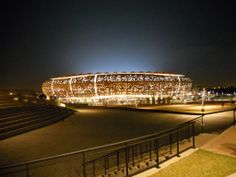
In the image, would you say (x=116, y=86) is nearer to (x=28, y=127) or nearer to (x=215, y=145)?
(x=28, y=127)

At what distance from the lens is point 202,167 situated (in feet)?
19.9

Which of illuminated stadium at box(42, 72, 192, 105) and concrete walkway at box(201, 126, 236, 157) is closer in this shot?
concrete walkway at box(201, 126, 236, 157)

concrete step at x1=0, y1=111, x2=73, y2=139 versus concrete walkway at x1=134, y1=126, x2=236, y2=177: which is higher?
concrete walkway at x1=134, y1=126, x2=236, y2=177

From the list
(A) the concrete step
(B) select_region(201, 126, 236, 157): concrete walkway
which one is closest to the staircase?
(A) the concrete step

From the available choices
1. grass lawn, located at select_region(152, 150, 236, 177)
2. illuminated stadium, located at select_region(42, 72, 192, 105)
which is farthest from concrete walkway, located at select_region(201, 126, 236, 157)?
illuminated stadium, located at select_region(42, 72, 192, 105)

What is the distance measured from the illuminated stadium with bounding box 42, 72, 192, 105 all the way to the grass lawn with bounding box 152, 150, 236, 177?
243ft

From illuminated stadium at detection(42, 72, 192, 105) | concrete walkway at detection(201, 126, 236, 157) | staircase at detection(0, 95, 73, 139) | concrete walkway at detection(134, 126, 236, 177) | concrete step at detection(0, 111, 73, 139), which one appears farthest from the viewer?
illuminated stadium at detection(42, 72, 192, 105)

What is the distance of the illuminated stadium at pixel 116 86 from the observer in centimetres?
8462

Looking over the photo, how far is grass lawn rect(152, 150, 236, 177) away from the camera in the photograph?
18.7ft

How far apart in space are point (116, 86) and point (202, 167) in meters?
78.7

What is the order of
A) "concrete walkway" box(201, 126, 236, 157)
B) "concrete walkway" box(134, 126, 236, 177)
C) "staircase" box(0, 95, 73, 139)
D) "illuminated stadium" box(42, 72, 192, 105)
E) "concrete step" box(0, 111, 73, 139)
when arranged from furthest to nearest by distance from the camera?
"illuminated stadium" box(42, 72, 192, 105), "staircase" box(0, 95, 73, 139), "concrete step" box(0, 111, 73, 139), "concrete walkway" box(201, 126, 236, 157), "concrete walkway" box(134, 126, 236, 177)

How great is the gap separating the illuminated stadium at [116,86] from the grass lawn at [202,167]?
243ft

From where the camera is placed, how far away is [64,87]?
9112cm

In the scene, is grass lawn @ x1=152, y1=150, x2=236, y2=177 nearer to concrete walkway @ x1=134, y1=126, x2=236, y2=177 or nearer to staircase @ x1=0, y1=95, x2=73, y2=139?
concrete walkway @ x1=134, y1=126, x2=236, y2=177
